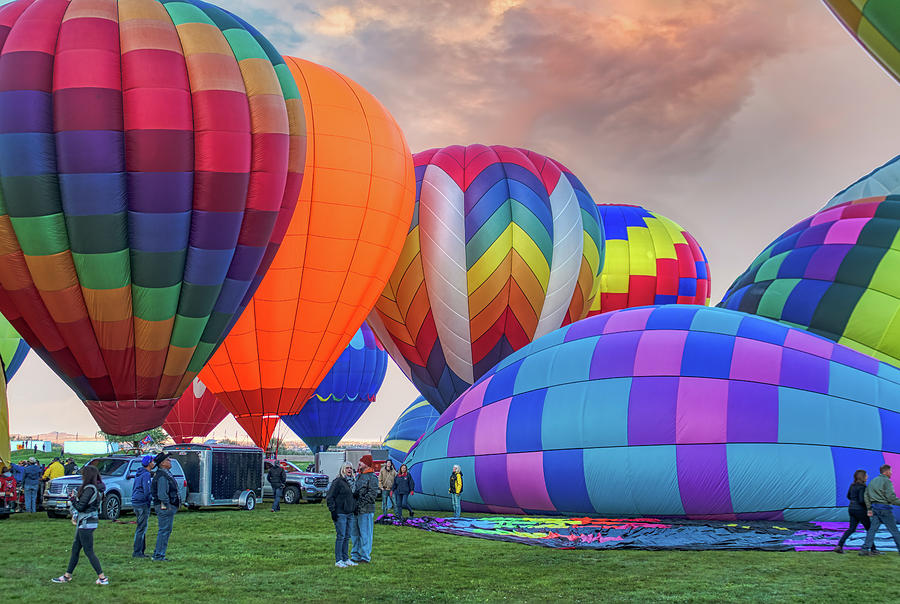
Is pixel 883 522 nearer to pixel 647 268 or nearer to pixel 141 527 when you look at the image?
pixel 141 527

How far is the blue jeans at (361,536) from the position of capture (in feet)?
32.6

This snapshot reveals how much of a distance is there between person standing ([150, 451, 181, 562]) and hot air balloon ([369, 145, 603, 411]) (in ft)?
42.0

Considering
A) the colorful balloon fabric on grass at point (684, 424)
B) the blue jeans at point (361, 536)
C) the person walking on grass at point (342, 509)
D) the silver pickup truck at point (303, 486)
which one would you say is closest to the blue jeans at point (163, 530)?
the person walking on grass at point (342, 509)

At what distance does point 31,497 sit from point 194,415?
2400 centimetres

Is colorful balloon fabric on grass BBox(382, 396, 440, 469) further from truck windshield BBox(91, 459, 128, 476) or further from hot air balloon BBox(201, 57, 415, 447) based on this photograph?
truck windshield BBox(91, 459, 128, 476)

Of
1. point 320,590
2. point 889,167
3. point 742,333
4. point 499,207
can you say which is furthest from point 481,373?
point 320,590

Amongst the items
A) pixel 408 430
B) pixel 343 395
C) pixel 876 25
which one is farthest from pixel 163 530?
pixel 343 395

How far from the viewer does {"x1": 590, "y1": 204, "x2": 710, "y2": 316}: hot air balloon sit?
30406 mm

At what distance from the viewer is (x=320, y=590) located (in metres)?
8.14

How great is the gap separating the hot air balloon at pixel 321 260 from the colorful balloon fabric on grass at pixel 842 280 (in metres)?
8.24

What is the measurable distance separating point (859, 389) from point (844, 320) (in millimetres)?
4130

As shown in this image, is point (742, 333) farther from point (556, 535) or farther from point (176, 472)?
point (176, 472)

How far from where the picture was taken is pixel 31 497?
18.2m

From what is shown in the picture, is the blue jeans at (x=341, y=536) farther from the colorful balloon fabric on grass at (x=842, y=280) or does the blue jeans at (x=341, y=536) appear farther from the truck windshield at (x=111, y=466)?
the colorful balloon fabric on grass at (x=842, y=280)
